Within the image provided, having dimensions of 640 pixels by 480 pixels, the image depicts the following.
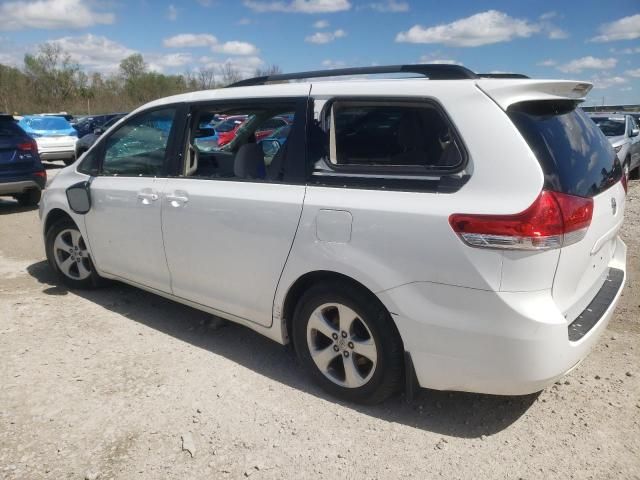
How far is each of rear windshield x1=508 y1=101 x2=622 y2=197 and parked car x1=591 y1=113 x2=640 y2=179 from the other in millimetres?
9389

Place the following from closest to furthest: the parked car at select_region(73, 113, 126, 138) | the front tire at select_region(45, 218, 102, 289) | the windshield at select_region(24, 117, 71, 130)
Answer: the front tire at select_region(45, 218, 102, 289) < the windshield at select_region(24, 117, 71, 130) < the parked car at select_region(73, 113, 126, 138)

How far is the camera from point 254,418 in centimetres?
304

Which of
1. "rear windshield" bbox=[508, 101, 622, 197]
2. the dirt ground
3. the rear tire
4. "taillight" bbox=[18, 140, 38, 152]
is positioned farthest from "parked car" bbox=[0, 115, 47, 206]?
"rear windshield" bbox=[508, 101, 622, 197]

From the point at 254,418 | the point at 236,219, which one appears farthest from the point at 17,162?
the point at 254,418

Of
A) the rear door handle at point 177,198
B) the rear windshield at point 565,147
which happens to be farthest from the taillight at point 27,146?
the rear windshield at point 565,147

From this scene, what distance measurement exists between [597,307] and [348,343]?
1379mm

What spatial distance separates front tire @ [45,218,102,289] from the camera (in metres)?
4.88

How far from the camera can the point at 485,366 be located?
2592 millimetres

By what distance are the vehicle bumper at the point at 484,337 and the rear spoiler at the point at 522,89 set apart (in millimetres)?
933

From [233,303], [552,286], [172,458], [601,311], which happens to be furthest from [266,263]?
[601,311]

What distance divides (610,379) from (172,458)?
2.63 metres

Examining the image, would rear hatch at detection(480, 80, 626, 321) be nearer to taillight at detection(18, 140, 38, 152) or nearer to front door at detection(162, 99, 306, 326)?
front door at detection(162, 99, 306, 326)

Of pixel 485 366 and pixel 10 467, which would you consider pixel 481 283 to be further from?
pixel 10 467

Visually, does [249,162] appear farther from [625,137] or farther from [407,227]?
[625,137]
